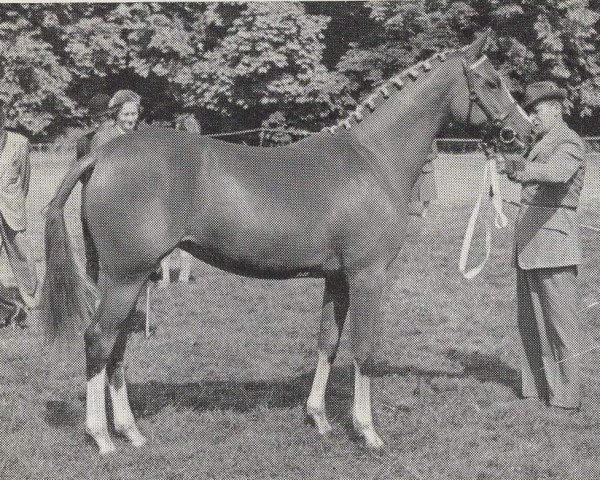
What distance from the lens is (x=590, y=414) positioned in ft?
18.4

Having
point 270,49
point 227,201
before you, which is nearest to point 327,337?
point 227,201

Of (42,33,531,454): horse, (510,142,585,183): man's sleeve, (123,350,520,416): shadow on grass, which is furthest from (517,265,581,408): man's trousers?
(42,33,531,454): horse

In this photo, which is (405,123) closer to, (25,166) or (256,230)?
(256,230)

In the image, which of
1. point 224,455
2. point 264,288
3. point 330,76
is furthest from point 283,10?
point 224,455

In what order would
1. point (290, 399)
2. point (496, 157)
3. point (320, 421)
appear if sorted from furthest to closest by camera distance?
point (290, 399) < point (496, 157) < point (320, 421)

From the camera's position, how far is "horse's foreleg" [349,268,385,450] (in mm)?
4910

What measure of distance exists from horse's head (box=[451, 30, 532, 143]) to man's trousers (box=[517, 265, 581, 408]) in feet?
4.25

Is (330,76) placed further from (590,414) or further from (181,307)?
(590,414)

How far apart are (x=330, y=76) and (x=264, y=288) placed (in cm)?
1480

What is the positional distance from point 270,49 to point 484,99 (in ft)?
63.4

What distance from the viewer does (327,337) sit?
537cm

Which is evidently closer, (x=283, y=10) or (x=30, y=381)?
(x=30, y=381)

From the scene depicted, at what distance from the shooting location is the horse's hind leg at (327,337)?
5289 mm

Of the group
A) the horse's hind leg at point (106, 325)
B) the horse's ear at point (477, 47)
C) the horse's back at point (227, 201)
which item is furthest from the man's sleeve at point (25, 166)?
the horse's ear at point (477, 47)
